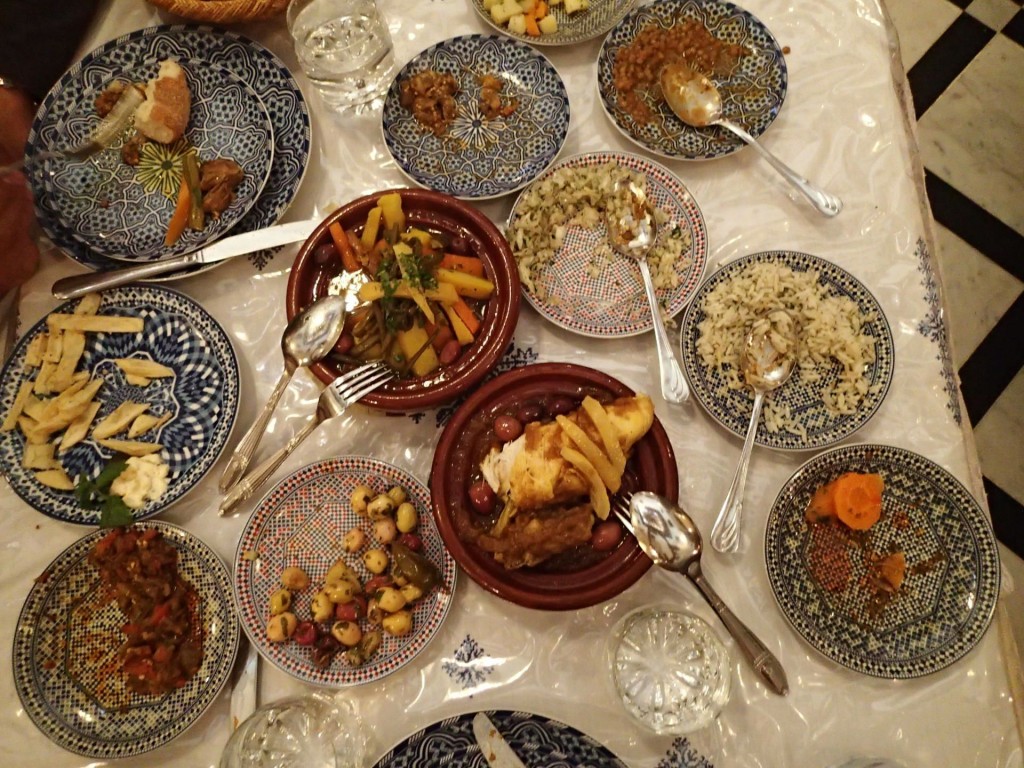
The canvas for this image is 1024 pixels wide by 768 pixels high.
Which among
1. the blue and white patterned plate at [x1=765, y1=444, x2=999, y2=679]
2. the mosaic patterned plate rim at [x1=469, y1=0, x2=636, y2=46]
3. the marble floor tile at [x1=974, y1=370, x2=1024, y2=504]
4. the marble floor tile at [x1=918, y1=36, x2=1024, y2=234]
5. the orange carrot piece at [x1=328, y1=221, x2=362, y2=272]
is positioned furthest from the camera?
the marble floor tile at [x1=918, y1=36, x2=1024, y2=234]

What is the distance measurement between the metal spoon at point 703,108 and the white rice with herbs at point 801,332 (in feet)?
0.95

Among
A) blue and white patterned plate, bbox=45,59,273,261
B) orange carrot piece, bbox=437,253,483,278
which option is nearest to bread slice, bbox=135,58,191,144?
blue and white patterned plate, bbox=45,59,273,261

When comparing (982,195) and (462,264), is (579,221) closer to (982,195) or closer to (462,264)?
(462,264)

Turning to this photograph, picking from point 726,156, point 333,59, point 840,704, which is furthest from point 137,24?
point 840,704

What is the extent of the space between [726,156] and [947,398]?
0.90 m

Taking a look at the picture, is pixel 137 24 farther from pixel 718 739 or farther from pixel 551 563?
pixel 718 739

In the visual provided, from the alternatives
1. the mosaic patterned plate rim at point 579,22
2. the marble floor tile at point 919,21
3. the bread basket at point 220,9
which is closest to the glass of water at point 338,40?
the bread basket at point 220,9

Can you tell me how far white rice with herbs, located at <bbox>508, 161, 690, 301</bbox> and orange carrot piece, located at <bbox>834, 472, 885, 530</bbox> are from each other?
0.66 meters

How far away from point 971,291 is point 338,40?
2.90 metres

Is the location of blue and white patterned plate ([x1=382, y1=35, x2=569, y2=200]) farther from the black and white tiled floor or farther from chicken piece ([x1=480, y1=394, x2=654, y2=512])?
the black and white tiled floor

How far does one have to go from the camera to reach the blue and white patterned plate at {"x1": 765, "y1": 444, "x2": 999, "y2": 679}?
1562 millimetres

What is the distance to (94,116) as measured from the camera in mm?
1931

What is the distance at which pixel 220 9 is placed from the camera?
189cm

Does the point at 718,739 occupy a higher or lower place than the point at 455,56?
lower
